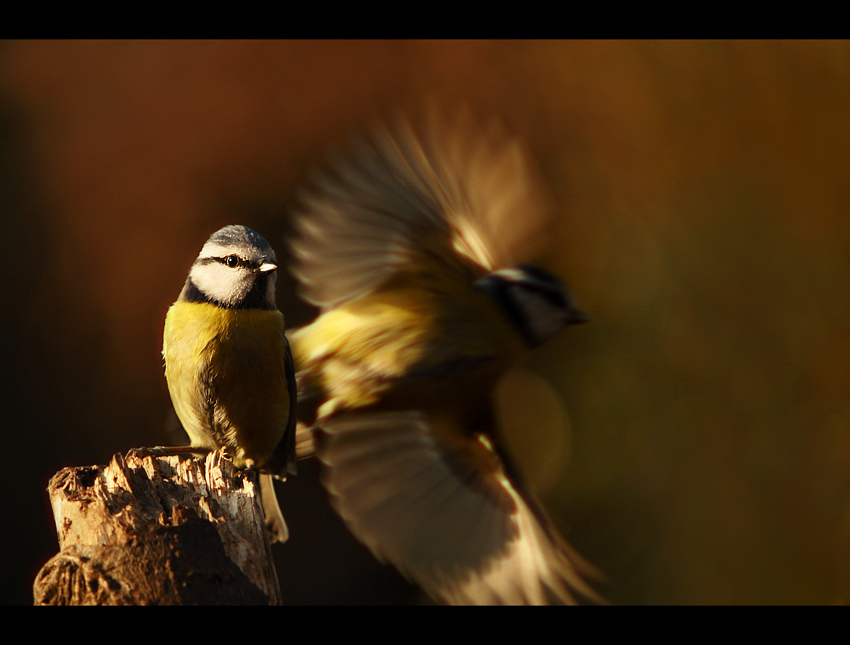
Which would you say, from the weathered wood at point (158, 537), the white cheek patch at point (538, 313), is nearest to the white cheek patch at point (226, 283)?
the weathered wood at point (158, 537)

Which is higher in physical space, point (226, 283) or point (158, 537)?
point (226, 283)

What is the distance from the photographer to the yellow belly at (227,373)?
55.3 inches

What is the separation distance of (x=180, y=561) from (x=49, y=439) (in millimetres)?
1833

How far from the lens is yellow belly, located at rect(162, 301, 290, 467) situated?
140 cm

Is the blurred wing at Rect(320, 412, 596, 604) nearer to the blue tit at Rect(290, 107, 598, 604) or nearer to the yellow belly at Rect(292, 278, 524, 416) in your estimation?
the blue tit at Rect(290, 107, 598, 604)

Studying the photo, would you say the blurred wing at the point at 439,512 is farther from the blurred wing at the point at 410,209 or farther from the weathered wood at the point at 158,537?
the weathered wood at the point at 158,537

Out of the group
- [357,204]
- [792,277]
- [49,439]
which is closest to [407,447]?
[357,204]

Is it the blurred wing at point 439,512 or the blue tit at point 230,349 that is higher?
the blue tit at point 230,349

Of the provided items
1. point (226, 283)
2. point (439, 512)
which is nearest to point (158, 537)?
point (226, 283)

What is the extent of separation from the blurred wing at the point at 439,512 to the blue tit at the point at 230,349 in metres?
0.39

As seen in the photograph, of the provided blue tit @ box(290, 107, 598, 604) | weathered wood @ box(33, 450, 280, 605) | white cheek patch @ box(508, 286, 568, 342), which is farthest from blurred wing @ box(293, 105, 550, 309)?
weathered wood @ box(33, 450, 280, 605)

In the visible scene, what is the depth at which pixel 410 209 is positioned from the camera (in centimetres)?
177

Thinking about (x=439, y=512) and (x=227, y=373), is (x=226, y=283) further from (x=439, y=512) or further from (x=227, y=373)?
(x=439, y=512)

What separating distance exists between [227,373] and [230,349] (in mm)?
50
